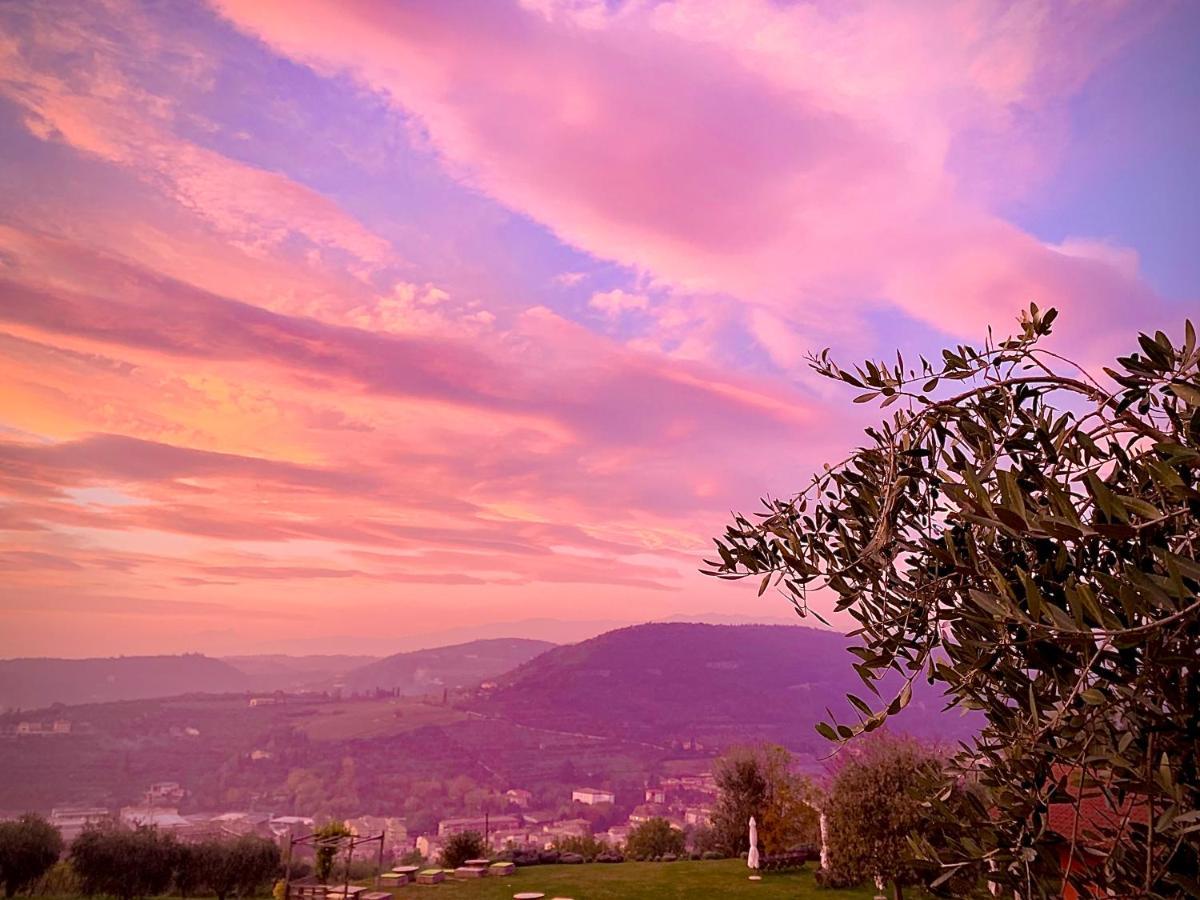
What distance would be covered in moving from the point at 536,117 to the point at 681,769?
200ft

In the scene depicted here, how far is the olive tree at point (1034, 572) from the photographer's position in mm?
2752

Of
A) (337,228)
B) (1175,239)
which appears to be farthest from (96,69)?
(1175,239)

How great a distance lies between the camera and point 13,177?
32.8 meters

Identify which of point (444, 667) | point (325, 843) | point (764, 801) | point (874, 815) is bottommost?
point (444, 667)

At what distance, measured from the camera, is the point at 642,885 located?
96.2 feet

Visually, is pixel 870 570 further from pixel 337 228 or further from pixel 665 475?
pixel 665 475

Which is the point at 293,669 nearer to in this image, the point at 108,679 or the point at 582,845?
the point at 108,679

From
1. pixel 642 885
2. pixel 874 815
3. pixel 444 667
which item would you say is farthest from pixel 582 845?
pixel 444 667

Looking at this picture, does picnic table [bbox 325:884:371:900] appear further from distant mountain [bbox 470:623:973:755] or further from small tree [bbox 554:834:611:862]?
distant mountain [bbox 470:623:973:755]

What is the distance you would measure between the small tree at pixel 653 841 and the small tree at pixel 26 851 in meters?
24.6

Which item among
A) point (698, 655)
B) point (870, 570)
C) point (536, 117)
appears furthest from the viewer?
point (698, 655)

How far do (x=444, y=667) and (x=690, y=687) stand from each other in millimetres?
32434

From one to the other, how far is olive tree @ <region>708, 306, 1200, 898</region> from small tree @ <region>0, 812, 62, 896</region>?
36.0 metres

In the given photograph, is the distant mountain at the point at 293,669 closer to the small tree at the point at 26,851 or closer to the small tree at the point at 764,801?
the small tree at the point at 26,851
